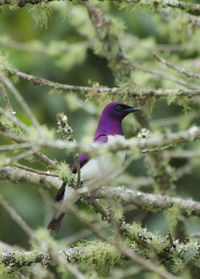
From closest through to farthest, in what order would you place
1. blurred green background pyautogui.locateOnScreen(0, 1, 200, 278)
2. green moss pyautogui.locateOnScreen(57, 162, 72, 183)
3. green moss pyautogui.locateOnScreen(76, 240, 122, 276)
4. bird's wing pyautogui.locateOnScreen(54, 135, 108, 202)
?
green moss pyautogui.locateOnScreen(57, 162, 72, 183) → green moss pyautogui.locateOnScreen(76, 240, 122, 276) → bird's wing pyautogui.locateOnScreen(54, 135, 108, 202) → blurred green background pyautogui.locateOnScreen(0, 1, 200, 278)

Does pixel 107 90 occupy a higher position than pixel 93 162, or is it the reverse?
pixel 107 90

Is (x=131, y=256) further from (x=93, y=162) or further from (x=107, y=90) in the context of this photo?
(x=93, y=162)

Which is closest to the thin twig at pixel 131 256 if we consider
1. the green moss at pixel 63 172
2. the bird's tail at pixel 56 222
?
the green moss at pixel 63 172

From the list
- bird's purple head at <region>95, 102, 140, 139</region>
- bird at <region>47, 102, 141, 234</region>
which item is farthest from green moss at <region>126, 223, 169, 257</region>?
bird's purple head at <region>95, 102, 140, 139</region>

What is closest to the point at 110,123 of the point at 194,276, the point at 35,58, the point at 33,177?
the point at 33,177

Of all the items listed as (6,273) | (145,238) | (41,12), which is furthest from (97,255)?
(41,12)

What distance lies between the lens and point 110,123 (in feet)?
16.4

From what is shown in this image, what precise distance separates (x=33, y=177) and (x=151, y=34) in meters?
4.04

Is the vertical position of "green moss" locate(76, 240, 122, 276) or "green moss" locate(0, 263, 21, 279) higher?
"green moss" locate(76, 240, 122, 276)

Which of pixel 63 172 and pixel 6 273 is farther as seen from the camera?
pixel 6 273

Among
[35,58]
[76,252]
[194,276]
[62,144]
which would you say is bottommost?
[62,144]

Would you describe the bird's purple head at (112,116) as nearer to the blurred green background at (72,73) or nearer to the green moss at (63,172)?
the blurred green background at (72,73)

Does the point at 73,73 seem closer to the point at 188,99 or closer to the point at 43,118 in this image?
the point at 43,118

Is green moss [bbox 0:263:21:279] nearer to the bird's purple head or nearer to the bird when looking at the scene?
the bird
